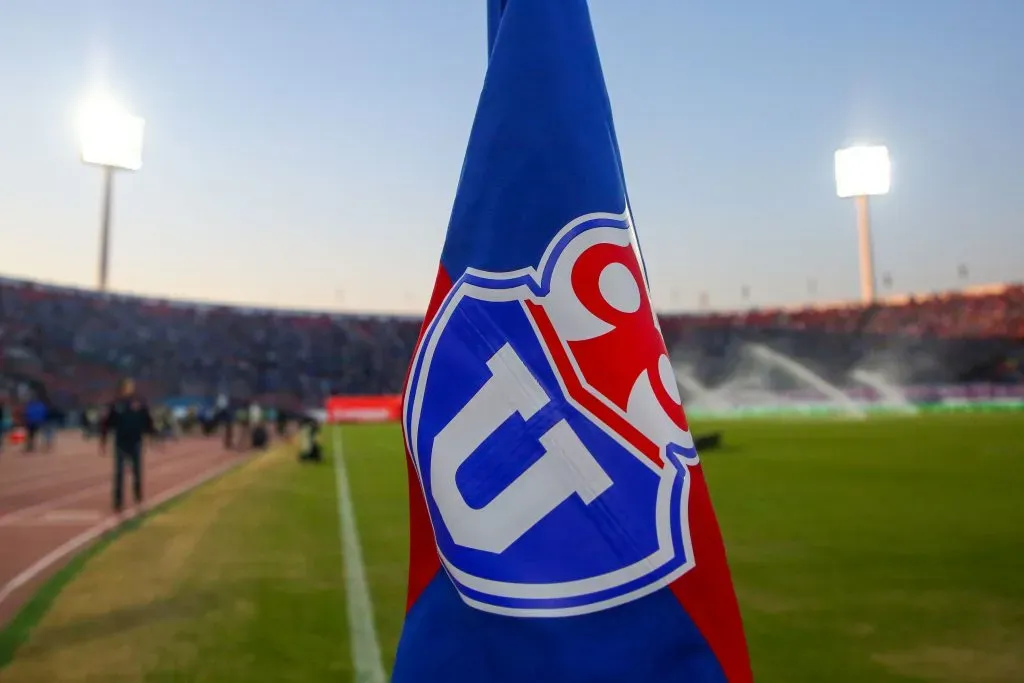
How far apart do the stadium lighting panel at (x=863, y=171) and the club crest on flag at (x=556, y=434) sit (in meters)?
44.9

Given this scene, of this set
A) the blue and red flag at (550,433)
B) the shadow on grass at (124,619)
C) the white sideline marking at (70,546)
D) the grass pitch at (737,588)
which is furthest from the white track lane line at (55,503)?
the blue and red flag at (550,433)

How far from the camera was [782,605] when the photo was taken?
14.9 feet

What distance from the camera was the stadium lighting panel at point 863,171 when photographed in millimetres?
41125

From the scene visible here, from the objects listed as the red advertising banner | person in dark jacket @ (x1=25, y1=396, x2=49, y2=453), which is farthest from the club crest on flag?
the red advertising banner

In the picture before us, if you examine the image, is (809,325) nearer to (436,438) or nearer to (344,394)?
(344,394)

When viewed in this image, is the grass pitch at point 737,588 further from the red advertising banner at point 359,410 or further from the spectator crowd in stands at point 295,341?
the spectator crowd in stands at point 295,341

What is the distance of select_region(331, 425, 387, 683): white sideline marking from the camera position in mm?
3479

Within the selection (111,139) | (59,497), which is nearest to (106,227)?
(111,139)

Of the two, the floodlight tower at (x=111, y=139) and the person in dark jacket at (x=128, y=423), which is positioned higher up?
the floodlight tower at (x=111, y=139)

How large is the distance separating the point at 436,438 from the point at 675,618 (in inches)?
24.5

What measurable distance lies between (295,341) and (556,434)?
2347 inches

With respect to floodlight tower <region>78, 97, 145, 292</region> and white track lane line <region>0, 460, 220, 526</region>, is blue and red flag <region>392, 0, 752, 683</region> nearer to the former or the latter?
white track lane line <region>0, 460, 220, 526</region>

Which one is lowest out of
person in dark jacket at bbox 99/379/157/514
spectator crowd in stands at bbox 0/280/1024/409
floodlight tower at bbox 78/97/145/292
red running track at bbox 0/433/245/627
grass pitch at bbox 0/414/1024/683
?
red running track at bbox 0/433/245/627

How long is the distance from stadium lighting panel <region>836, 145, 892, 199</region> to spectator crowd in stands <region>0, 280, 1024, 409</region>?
22640 millimetres
